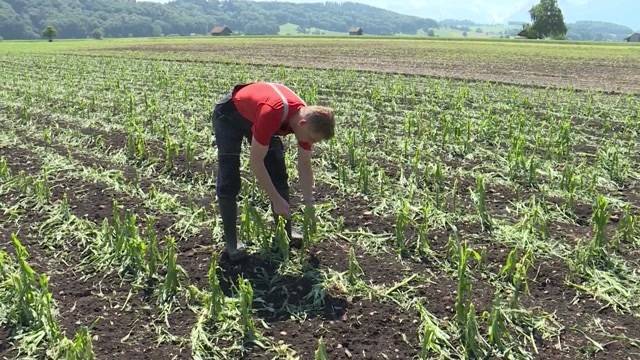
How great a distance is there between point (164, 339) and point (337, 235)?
2.05 metres

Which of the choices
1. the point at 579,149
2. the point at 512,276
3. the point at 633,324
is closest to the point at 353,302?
the point at 512,276

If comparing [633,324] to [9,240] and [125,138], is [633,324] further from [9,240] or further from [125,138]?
[125,138]

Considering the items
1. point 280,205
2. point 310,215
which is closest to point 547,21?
point 310,215

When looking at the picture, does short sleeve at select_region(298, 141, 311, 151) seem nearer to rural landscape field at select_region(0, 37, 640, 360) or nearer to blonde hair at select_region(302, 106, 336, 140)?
blonde hair at select_region(302, 106, 336, 140)

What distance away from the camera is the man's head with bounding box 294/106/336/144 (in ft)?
13.0

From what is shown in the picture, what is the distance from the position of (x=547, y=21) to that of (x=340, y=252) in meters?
89.5

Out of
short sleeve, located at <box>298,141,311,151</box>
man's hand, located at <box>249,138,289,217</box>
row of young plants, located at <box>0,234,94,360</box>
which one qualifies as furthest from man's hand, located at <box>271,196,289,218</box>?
row of young plants, located at <box>0,234,94,360</box>

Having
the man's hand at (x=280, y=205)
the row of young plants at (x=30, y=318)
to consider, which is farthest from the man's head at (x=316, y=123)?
the row of young plants at (x=30, y=318)

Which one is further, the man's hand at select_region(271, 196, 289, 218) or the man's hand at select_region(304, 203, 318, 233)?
the man's hand at select_region(304, 203, 318, 233)

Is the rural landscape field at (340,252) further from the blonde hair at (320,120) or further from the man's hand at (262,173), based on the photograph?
the blonde hair at (320,120)

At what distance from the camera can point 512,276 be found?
175 inches

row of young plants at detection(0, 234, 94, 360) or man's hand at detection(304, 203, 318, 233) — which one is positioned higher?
man's hand at detection(304, 203, 318, 233)

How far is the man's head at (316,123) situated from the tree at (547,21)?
3535 inches

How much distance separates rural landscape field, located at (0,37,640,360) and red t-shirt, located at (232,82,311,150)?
908mm
